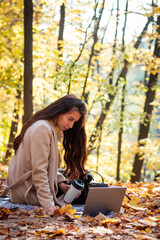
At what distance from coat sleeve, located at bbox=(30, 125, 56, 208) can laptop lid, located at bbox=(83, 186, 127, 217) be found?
17.0 inches

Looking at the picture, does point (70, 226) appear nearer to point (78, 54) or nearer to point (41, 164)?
point (41, 164)

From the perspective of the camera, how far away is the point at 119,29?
36.9 ft

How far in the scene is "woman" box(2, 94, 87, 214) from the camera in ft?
10.8

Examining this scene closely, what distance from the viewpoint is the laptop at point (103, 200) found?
3098 mm

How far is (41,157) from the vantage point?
3.30 metres

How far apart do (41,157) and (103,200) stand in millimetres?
841

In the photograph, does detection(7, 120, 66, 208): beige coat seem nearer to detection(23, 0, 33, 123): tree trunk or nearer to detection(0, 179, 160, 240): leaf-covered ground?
detection(0, 179, 160, 240): leaf-covered ground

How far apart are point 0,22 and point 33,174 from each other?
24.5ft

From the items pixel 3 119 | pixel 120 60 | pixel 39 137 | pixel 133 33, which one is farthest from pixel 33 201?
pixel 3 119

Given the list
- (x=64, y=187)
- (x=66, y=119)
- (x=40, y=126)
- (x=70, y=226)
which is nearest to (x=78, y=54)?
(x=66, y=119)

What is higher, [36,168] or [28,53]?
[28,53]

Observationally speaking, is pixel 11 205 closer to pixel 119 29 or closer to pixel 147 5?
pixel 147 5

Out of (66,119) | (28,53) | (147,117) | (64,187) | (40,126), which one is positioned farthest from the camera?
(147,117)

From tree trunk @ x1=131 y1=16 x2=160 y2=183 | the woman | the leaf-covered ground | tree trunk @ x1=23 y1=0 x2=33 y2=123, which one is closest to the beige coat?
the woman
